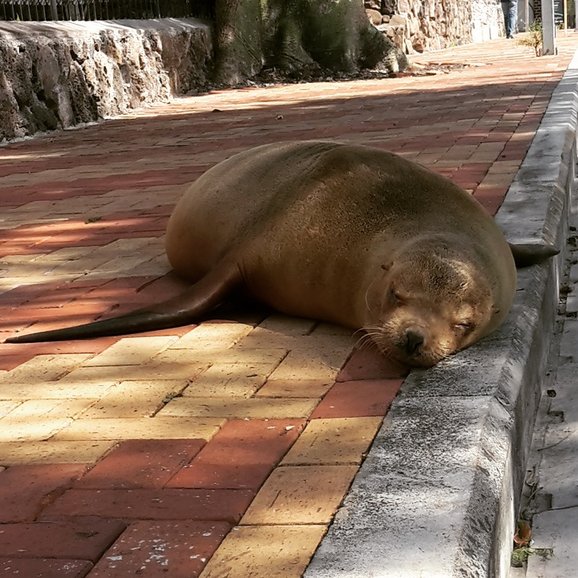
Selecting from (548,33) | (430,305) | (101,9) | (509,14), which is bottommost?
(430,305)

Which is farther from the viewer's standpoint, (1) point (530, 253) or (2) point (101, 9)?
(2) point (101, 9)

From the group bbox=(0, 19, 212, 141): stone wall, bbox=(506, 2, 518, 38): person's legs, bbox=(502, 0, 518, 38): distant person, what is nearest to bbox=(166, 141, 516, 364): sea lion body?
bbox=(0, 19, 212, 141): stone wall

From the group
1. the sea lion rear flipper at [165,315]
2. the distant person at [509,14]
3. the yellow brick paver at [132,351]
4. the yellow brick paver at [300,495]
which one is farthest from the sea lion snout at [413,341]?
the distant person at [509,14]

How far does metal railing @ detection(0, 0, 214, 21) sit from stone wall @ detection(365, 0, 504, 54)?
5.14 m

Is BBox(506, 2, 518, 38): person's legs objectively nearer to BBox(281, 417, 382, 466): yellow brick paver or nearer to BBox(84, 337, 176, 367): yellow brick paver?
BBox(84, 337, 176, 367): yellow brick paver

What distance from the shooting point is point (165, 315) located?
163 inches

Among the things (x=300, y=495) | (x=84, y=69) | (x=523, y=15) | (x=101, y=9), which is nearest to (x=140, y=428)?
(x=300, y=495)

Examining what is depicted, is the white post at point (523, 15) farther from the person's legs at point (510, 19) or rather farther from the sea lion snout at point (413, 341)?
the sea lion snout at point (413, 341)

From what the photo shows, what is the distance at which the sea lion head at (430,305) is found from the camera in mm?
3496

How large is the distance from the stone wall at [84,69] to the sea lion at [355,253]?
707 cm

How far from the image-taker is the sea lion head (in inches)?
138

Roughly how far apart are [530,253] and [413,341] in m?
1.34

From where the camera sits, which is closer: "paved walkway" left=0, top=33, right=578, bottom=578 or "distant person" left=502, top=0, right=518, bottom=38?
"paved walkway" left=0, top=33, right=578, bottom=578

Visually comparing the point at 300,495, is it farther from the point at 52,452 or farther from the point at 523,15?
the point at 523,15
